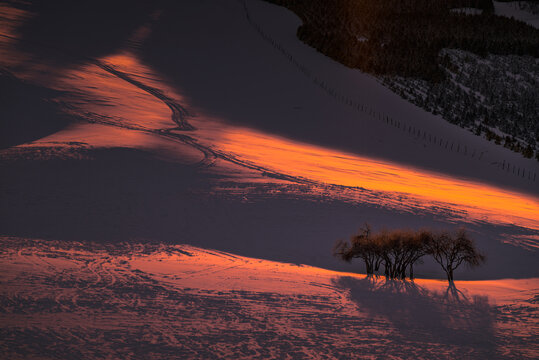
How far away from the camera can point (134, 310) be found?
11.2 metres

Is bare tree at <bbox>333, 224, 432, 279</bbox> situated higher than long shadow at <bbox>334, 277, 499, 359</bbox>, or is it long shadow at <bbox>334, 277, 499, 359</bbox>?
bare tree at <bbox>333, 224, 432, 279</bbox>

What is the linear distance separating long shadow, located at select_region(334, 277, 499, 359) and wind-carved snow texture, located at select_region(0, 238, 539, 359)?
25 millimetres

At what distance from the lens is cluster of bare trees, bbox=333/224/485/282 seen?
49.3 ft

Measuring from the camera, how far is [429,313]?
1259cm

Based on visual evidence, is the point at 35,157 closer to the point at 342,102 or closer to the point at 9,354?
the point at 9,354

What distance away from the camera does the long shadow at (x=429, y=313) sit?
11141mm

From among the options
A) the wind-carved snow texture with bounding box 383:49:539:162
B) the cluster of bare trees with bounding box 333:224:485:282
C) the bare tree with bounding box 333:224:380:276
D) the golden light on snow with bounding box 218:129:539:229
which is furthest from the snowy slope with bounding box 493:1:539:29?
the bare tree with bounding box 333:224:380:276

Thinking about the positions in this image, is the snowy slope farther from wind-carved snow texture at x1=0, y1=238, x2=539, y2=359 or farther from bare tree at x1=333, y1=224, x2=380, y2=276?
wind-carved snow texture at x1=0, y1=238, x2=539, y2=359

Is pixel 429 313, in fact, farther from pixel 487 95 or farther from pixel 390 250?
pixel 487 95

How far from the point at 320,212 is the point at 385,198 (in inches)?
119

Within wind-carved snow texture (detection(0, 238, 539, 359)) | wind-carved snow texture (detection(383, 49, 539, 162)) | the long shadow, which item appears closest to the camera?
wind-carved snow texture (detection(0, 238, 539, 359))

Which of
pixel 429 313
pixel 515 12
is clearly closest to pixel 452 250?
pixel 429 313

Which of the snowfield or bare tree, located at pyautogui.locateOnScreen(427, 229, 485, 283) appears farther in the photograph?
bare tree, located at pyautogui.locateOnScreen(427, 229, 485, 283)

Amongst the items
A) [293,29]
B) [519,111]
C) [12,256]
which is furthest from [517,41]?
[12,256]
